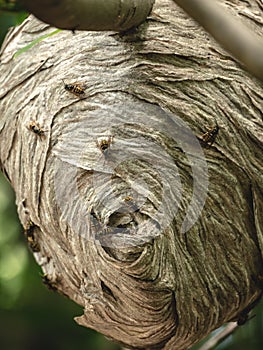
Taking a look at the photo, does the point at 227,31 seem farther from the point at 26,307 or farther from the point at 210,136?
the point at 26,307

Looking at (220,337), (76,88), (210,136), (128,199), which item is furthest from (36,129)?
(220,337)

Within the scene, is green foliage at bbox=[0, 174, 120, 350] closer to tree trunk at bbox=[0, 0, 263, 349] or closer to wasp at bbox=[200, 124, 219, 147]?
tree trunk at bbox=[0, 0, 263, 349]

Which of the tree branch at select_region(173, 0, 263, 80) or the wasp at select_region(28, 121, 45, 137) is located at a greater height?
the tree branch at select_region(173, 0, 263, 80)

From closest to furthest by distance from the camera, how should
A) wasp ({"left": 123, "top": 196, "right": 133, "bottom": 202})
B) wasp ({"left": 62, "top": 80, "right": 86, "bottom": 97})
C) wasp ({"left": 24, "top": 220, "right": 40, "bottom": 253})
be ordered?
wasp ({"left": 123, "top": 196, "right": 133, "bottom": 202})
wasp ({"left": 62, "top": 80, "right": 86, "bottom": 97})
wasp ({"left": 24, "top": 220, "right": 40, "bottom": 253})

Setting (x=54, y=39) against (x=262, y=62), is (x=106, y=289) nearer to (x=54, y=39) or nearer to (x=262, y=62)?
(x=54, y=39)

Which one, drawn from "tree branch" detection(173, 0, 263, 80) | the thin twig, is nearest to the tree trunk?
the thin twig

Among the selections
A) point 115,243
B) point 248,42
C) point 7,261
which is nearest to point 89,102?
point 115,243
